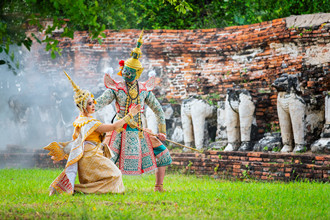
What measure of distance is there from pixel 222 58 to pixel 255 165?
161 inches

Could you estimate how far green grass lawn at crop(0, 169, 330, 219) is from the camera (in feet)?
14.4

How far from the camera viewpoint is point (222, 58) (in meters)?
11.4

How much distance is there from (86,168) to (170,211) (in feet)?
4.49

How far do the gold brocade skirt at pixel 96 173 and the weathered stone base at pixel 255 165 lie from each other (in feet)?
10.2

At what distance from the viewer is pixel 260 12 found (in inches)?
647

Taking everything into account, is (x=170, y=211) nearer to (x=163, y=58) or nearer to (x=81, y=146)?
(x=81, y=146)

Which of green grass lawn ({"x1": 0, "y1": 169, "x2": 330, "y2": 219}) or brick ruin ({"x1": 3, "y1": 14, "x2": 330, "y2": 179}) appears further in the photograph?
brick ruin ({"x1": 3, "y1": 14, "x2": 330, "y2": 179})

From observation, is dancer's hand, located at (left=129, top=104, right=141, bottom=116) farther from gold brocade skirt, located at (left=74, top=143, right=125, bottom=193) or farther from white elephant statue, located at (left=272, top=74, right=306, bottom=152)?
white elephant statue, located at (left=272, top=74, right=306, bottom=152)

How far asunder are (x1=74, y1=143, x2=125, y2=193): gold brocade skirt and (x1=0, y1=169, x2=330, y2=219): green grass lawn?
0.47ft

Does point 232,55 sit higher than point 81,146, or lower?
higher

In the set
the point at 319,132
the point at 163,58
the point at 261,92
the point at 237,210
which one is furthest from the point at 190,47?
the point at 237,210

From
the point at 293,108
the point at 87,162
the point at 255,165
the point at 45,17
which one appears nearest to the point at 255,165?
the point at 255,165

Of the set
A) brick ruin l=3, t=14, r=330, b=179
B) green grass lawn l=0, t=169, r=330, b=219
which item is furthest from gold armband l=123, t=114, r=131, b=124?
brick ruin l=3, t=14, r=330, b=179

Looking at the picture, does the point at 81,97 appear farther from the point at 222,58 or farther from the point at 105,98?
the point at 222,58
